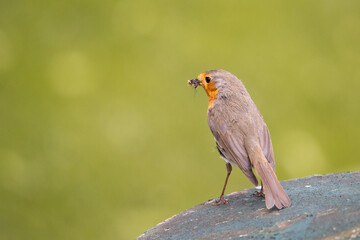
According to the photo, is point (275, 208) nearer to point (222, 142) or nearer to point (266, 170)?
point (266, 170)

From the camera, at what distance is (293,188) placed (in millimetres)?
3779

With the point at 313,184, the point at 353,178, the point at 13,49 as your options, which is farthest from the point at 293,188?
the point at 13,49

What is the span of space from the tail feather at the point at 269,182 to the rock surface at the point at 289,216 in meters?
0.05

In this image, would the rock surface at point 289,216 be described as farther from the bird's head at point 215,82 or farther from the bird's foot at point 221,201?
the bird's head at point 215,82

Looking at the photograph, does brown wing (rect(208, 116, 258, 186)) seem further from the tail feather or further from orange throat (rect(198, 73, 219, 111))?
orange throat (rect(198, 73, 219, 111))

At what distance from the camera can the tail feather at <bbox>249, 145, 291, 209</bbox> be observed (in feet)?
10.7

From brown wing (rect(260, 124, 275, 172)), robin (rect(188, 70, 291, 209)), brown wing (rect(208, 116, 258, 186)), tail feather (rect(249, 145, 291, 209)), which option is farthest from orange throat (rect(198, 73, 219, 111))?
tail feather (rect(249, 145, 291, 209))

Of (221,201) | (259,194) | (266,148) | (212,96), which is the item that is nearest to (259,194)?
(259,194)

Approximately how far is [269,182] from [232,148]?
14.8 inches

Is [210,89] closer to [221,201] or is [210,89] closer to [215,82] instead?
[215,82]

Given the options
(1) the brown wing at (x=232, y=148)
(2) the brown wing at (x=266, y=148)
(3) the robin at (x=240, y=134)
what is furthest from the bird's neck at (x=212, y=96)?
(2) the brown wing at (x=266, y=148)

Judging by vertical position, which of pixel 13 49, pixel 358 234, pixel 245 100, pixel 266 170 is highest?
pixel 13 49

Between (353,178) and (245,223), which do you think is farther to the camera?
(353,178)

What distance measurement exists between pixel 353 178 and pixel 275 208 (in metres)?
0.70
